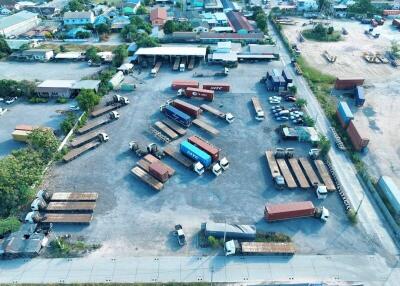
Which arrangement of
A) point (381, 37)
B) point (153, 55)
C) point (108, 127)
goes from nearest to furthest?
point (108, 127), point (153, 55), point (381, 37)

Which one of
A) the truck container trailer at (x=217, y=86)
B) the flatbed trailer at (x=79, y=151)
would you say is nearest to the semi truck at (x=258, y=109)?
the truck container trailer at (x=217, y=86)

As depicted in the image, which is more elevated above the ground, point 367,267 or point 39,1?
point 367,267

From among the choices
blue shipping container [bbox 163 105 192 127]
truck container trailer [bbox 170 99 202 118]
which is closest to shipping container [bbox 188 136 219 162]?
blue shipping container [bbox 163 105 192 127]

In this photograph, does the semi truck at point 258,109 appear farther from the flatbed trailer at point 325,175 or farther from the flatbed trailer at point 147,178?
the flatbed trailer at point 147,178

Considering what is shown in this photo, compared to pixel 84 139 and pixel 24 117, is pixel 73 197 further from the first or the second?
pixel 24 117

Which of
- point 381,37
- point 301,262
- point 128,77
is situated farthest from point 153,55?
point 381,37

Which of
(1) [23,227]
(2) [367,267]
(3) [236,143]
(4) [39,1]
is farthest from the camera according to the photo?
(4) [39,1]

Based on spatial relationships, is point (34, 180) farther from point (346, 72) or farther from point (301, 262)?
point (346, 72)

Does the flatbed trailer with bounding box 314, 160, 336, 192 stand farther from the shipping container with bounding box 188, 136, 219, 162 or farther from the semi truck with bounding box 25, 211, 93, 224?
the semi truck with bounding box 25, 211, 93, 224
